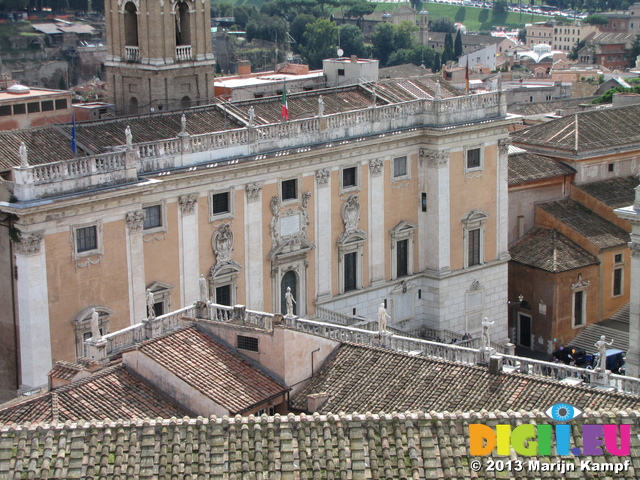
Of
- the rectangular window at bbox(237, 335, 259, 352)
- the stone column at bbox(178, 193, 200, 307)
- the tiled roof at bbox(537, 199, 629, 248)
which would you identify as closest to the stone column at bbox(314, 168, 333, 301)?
the stone column at bbox(178, 193, 200, 307)

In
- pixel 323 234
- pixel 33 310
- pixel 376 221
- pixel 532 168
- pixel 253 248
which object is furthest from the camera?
pixel 532 168

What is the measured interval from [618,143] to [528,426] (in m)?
40.5

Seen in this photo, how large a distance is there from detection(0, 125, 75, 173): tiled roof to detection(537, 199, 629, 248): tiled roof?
78.4 feet

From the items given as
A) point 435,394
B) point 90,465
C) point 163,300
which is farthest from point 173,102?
point 90,465

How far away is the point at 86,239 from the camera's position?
1593 inches

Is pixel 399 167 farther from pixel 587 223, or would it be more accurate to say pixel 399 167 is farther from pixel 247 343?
pixel 247 343

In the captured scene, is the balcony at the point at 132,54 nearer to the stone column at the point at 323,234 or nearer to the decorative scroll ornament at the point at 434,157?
the stone column at the point at 323,234

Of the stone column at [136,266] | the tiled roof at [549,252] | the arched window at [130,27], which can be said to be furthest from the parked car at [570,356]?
the arched window at [130,27]

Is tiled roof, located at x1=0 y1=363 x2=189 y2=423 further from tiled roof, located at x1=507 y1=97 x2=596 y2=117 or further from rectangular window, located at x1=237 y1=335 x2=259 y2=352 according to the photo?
tiled roof, located at x1=507 y1=97 x2=596 y2=117

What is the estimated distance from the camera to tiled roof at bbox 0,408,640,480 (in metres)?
22.7

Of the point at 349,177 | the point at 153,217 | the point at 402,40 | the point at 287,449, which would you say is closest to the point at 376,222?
the point at 349,177

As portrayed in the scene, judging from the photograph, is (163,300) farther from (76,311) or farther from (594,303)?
(594,303)

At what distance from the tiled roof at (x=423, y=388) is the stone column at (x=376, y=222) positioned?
1800 cm

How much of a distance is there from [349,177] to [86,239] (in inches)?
500
